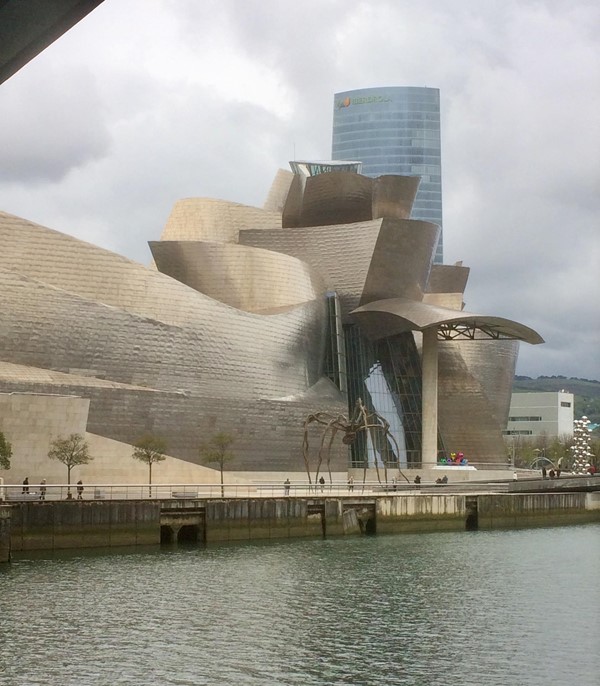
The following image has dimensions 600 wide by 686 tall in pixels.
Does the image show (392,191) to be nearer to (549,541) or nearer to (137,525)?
(549,541)

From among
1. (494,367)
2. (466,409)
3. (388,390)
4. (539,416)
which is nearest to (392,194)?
(388,390)

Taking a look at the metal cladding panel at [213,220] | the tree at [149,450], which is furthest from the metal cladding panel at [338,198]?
the tree at [149,450]

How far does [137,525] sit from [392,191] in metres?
32.9

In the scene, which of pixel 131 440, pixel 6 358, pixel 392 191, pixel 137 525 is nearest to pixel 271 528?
pixel 137 525

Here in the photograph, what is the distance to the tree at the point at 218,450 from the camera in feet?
154

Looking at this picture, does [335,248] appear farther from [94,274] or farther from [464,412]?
[94,274]

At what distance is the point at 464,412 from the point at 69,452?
94.5 ft

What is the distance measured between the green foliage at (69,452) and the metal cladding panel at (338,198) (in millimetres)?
26191

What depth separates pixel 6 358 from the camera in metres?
43.8

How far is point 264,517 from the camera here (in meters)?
35.4

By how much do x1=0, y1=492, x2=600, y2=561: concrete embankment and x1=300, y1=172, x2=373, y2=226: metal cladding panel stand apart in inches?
886

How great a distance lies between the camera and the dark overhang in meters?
5.57

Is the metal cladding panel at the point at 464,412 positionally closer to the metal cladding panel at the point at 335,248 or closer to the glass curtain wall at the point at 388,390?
the glass curtain wall at the point at 388,390

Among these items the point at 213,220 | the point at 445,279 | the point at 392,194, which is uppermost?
the point at 392,194
